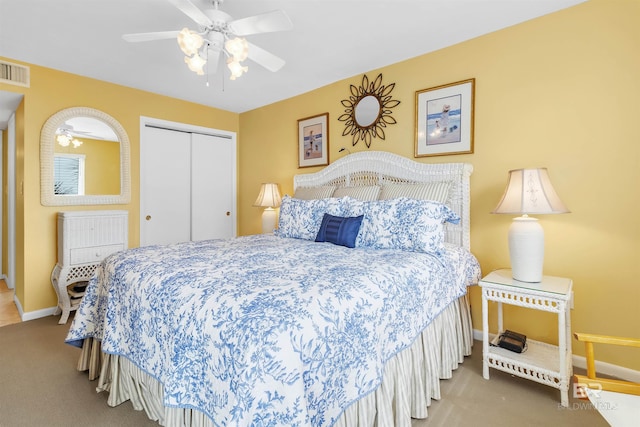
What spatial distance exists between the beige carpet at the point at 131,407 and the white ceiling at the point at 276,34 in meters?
2.49

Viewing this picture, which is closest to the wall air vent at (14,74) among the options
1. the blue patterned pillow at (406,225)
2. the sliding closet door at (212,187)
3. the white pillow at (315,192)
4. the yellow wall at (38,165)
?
the yellow wall at (38,165)

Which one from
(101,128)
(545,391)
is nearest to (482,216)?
(545,391)

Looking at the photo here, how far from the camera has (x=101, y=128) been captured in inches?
135

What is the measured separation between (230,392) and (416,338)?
104 centimetres

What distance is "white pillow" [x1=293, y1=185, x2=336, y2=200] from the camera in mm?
3146

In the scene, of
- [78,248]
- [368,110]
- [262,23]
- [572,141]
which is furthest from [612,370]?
[78,248]

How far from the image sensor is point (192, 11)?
1.66 m

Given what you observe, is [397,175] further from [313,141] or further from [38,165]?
[38,165]

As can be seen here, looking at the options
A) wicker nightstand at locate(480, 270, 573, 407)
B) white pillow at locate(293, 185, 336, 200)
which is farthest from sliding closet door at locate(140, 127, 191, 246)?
wicker nightstand at locate(480, 270, 573, 407)

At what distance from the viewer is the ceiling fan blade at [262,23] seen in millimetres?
1664

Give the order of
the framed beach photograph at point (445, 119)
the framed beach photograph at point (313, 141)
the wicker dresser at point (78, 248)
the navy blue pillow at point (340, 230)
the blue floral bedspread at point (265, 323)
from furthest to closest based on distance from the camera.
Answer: the framed beach photograph at point (313, 141) < the wicker dresser at point (78, 248) < the framed beach photograph at point (445, 119) < the navy blue pillow at point (340, 230) < the blue floral bedspread at point (265, 323)

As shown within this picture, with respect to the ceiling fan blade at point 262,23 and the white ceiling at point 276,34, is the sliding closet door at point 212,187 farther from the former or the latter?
the ceiling fan blade at point 262,23

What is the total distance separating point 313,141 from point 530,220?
246 cm

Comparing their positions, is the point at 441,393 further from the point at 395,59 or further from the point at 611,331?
the point at 395,59
